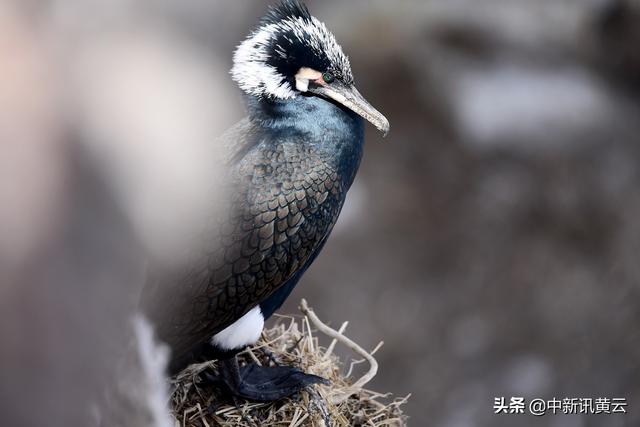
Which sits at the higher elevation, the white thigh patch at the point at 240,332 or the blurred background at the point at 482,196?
the blurred background at the point at 482,196

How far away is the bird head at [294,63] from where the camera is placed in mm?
1507

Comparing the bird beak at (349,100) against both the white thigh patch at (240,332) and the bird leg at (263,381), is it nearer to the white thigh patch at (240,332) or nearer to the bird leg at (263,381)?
the white thigh patch at (240,332)

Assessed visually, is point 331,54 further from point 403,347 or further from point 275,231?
point 403,347

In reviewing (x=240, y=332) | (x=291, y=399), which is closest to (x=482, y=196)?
(x=291, y=399)

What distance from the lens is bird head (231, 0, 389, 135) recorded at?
151 centimetres

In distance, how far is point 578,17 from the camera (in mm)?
4262

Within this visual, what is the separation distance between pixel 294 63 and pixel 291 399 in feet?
2.36

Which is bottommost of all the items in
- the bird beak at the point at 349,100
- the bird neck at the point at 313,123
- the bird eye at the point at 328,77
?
the bird neck at the point at 313,123

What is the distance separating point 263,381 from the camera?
1.77m

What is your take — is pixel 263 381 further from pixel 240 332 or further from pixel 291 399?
pixel 240 332

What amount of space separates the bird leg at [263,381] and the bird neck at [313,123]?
48cm

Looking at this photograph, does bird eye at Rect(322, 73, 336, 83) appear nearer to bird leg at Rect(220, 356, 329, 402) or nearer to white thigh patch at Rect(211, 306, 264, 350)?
white thigh patch at Rect(211, 306, 264, 350)

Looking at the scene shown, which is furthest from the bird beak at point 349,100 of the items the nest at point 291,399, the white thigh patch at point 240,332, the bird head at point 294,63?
the nest at point 291,399

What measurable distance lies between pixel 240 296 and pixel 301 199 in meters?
0.21
